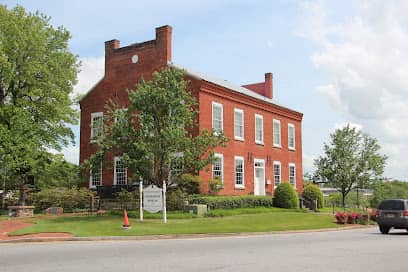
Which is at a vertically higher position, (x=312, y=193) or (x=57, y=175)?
(x=57, y=175)

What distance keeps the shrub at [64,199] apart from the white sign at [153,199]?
7325mm

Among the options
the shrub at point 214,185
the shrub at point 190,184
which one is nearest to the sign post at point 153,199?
the shrub at point 190,184

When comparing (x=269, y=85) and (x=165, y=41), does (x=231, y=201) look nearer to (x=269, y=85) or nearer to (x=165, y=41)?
(x=165, y=41)

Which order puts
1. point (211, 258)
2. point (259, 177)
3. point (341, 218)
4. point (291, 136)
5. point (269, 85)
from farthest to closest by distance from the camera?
point (269, 85), point (291, 136), point (259, 177), point (341, 218), point (211, 258)

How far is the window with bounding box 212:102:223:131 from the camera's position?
33938mm

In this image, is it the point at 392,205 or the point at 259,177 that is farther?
the point at 259,177

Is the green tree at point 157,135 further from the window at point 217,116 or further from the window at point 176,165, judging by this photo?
the window at point 217,116

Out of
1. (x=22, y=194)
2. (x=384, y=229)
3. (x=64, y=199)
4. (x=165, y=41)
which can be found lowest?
(x=384, y=229)

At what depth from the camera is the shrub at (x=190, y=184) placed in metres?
29.3

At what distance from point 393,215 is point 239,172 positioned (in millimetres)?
14962

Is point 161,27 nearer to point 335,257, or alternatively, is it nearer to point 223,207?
point 223,207

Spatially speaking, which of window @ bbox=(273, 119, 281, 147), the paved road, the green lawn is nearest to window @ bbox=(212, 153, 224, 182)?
the green lawn

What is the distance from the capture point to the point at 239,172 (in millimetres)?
35969

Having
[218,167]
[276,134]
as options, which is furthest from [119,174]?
[276,134]
